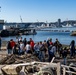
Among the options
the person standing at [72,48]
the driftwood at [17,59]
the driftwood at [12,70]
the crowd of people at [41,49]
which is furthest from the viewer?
the person standing at [72,48]

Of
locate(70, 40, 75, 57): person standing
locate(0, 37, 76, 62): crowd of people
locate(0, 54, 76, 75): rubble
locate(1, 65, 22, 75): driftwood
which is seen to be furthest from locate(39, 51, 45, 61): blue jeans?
locate(1, 65, 22, 75): driftwood

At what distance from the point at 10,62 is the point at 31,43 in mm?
2853

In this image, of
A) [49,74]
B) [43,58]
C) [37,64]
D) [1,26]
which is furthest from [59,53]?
[1,26]

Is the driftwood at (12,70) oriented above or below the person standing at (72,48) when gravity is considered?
below

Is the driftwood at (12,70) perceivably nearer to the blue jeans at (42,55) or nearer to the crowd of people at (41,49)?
the crowd of people at (41,49)

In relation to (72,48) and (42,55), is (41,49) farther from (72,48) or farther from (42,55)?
(72,48)

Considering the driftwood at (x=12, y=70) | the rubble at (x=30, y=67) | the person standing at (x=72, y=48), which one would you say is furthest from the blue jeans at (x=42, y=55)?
the driftwood at (x=12, y=70)

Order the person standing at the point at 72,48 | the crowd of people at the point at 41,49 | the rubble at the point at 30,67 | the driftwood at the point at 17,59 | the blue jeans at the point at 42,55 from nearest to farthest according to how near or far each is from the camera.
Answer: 1. the rubble at the point at 30,67
2. the driftwood at the point at 17,59
3. the crowd of people at the point at 41,49
4. the blue jeans at the point at 42,55
5. the person standing at the point at 72,48

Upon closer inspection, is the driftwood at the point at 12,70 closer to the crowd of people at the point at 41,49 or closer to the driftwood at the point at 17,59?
the driftwood at the point at 17,59

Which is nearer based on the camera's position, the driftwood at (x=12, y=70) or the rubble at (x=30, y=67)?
the rubble at (x=30, y=67)

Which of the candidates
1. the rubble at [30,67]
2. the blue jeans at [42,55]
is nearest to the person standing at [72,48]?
the blue jeans at [42,55]

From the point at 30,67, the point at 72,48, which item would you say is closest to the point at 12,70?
the point at 30,67

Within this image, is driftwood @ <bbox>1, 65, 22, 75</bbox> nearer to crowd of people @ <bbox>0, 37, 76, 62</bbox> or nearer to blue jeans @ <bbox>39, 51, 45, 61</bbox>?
crowd of people @ <bbox>0, 37, 76, 62</bbox>

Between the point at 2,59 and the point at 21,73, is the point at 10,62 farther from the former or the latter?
the point at 21,73
